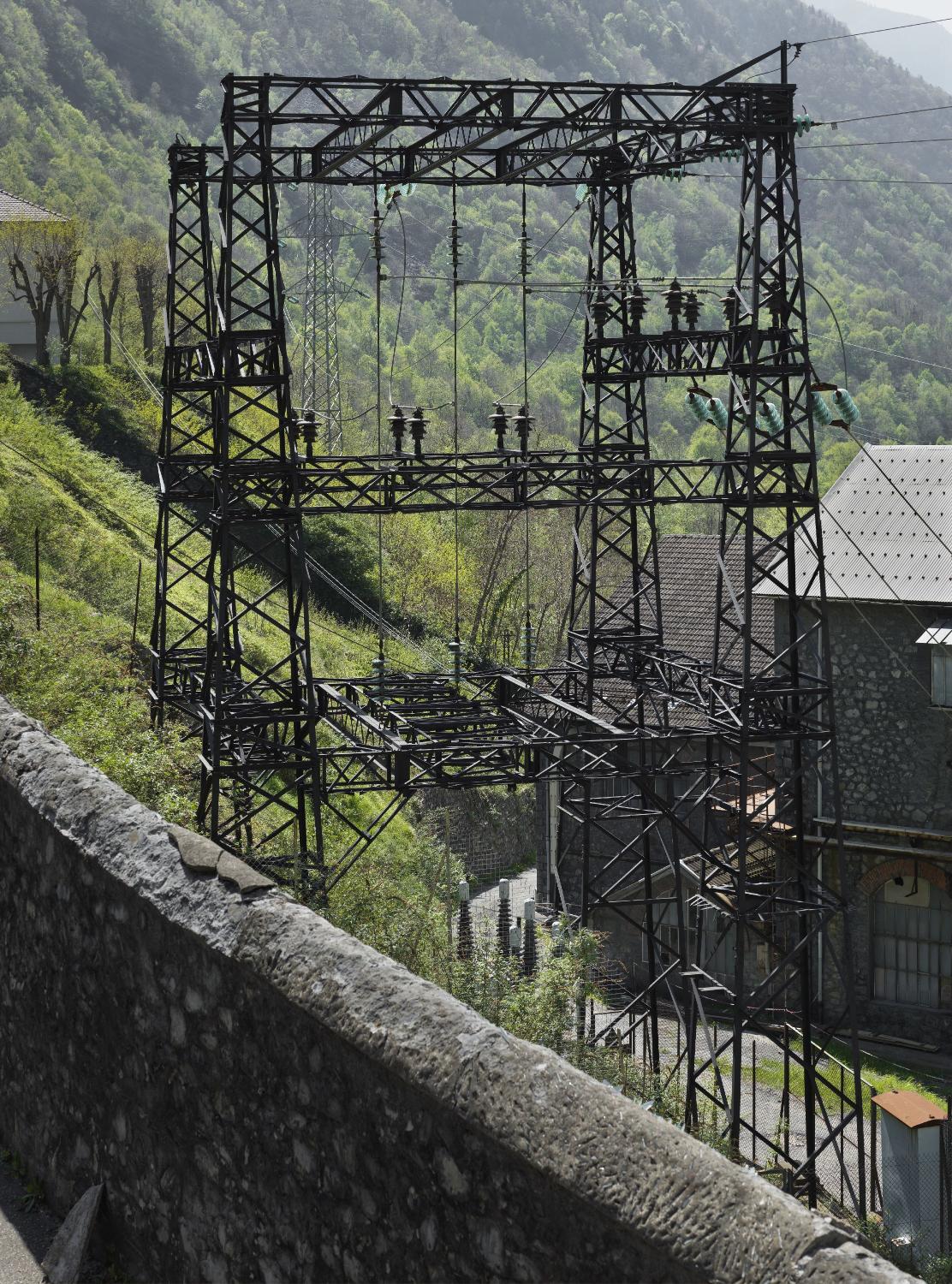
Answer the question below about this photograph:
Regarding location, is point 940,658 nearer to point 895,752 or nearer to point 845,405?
point 895,752

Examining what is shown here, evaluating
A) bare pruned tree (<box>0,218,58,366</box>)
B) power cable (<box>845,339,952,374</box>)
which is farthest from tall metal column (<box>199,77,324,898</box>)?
power cable (<box>845,339,952,374</box>)

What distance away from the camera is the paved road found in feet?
15.9

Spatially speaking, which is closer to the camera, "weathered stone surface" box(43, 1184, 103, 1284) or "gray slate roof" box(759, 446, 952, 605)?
"weathered stone surface" box(43, 1184, 103, 1284)

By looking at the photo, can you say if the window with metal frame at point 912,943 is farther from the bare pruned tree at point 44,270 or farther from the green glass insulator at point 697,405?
the bare pruned tree at point 44,270

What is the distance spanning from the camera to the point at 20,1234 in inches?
200

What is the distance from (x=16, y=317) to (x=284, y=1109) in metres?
39.2

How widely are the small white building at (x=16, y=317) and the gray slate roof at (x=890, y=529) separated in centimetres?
2416

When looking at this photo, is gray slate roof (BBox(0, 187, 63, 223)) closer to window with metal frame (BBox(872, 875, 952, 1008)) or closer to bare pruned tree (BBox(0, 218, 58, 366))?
bare pruned tree (BBox(0, 218, 58, 366))

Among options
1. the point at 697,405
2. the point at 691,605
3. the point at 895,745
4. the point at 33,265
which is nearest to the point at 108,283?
the point at 33,265

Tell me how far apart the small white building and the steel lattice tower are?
7018 millimetres

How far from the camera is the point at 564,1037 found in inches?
549

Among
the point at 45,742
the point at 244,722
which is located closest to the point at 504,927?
the point at 244,722

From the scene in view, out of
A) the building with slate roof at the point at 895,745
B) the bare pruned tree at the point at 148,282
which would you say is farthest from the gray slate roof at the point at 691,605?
the bare pruned tree at the point at 148,282

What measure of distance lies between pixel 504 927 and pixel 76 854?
17.2 metres
